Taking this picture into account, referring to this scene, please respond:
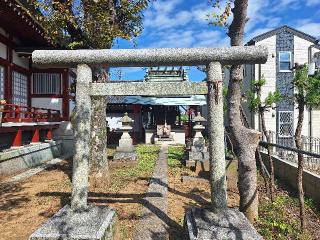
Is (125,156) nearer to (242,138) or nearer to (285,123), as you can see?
(242,138)

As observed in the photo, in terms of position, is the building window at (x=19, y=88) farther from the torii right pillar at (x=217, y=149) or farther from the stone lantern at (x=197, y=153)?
the torii right pillar at (x=217, y=149)

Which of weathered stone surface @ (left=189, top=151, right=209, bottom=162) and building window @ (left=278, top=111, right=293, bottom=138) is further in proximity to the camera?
building window @ (left=278, top=111, right=293, bottom=138)

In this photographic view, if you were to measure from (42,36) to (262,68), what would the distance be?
1334 cm

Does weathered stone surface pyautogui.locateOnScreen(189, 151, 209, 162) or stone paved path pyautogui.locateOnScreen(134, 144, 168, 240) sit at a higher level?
weathered stone surface pyautogui.locateOnScreen(189, 151, 209, 162)

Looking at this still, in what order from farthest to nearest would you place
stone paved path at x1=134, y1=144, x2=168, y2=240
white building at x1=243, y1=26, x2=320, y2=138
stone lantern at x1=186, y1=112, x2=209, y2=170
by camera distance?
white building at x1=243, y1=26, x2=320, y2=138 < stone lantern at x1=186, y1=112, x2=209, y2=170 < stone paved path at x1=134, y1=144, x2=168, y2=240

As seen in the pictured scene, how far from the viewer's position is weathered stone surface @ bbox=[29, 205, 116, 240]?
423 centimetres

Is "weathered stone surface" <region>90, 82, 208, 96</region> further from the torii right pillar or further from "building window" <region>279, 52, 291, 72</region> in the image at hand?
"building window" <region>279, 52, 291, 72</region>

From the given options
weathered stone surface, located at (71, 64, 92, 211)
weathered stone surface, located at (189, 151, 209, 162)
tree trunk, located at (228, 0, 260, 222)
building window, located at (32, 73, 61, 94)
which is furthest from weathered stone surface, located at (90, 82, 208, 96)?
building window, located at (32, 73, 61, 94)

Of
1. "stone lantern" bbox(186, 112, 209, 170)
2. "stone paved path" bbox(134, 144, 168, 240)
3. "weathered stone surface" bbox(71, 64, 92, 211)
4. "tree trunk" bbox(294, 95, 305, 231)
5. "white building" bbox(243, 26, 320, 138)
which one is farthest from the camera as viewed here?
"white building" bbox(243, 26, 320, 138)

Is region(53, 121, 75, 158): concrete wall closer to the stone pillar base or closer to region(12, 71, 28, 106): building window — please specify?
region(12, 71, 28, 106): building window

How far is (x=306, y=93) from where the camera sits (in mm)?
7211

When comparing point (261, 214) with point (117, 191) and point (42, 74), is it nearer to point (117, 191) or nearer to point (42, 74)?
point (117, 191)

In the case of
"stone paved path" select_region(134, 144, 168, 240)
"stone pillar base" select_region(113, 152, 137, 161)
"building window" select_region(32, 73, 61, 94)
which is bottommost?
"stone paved path" select_region(134, 144, 168, 240)

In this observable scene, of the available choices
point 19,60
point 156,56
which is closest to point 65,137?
point 19,60
